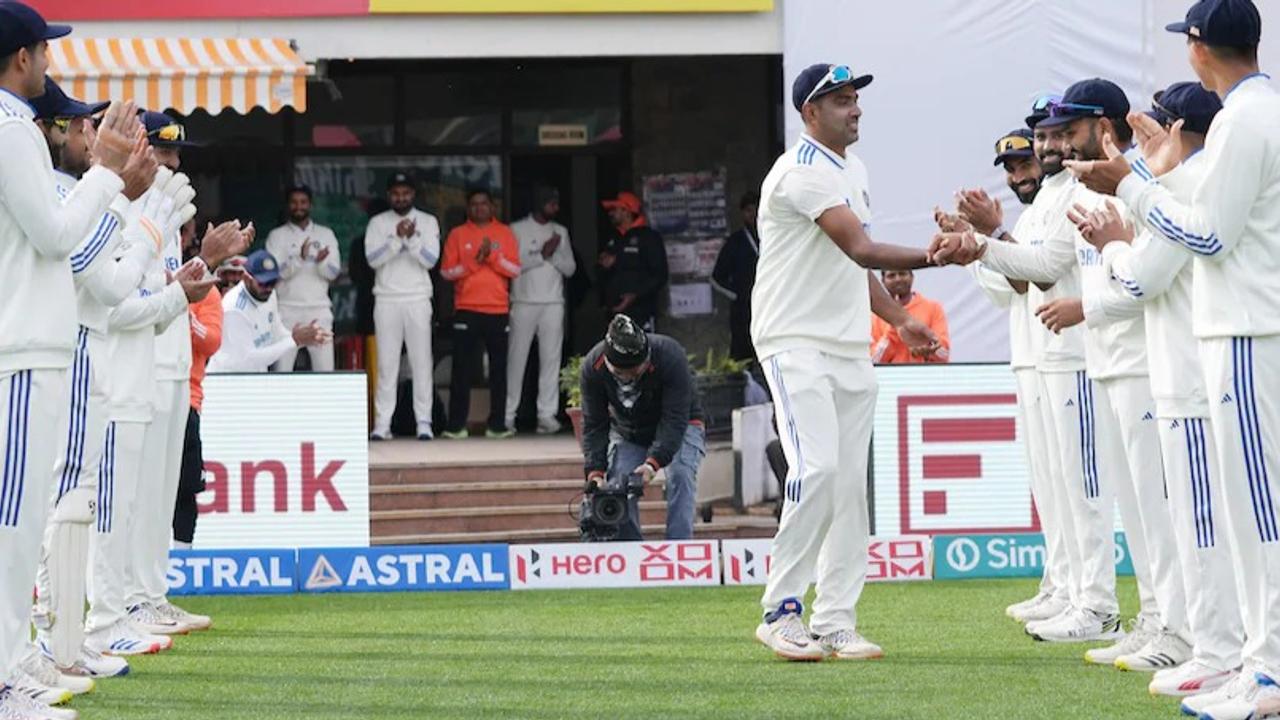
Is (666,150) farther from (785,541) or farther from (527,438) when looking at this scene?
(785,541)

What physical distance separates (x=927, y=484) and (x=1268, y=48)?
582 centimetres

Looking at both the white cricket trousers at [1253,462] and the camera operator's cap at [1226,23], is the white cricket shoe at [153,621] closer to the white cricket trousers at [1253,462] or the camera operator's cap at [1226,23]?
the white cricket trousers at [1253,462]

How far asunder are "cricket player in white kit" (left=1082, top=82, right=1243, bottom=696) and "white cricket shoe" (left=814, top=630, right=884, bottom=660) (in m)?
1.64

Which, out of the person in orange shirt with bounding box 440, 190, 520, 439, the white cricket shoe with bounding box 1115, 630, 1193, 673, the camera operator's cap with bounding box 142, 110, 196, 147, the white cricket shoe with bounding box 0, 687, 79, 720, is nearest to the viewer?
Result: the white cricket shoe with bounding box 0, 687, 79, 720

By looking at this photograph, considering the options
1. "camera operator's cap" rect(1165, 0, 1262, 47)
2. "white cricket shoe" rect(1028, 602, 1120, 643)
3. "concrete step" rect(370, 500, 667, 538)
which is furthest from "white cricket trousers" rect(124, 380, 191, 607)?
"camera operator's cap" rect(1165, 0, 1262, 47)

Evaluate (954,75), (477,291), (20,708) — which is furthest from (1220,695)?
(477,291)

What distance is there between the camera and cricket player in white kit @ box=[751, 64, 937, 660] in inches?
360

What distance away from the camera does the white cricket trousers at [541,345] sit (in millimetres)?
18703

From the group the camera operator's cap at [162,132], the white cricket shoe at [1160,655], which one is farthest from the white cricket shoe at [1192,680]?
the camera operator's cap at [162,132]

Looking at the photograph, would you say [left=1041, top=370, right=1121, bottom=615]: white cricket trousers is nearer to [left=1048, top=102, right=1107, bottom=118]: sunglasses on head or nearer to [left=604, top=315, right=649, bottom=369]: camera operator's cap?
[left=1048, top=102, right=1107, bottom=118]: sunglasses on head

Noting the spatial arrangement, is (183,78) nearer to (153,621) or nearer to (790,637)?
(153,621)

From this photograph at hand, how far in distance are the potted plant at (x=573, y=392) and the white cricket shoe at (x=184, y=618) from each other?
5049 mm

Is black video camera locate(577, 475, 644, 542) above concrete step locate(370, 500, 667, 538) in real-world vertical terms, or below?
above

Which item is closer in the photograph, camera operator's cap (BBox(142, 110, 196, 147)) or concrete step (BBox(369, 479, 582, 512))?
camera operator's cap (BBox(142, 110, 196, 147))
